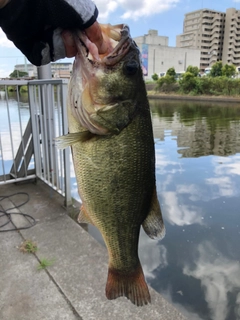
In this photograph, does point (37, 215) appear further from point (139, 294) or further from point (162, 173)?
point (162, 173)

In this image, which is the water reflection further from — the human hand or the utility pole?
the utility pole

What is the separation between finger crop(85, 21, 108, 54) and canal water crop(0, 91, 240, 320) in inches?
92.5

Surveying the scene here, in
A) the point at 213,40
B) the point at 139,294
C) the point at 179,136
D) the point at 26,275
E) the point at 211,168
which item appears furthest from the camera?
the point at 213,40

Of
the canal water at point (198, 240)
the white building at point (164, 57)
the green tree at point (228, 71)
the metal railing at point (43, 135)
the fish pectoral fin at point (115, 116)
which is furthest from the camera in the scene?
the white building at point (164, 57)

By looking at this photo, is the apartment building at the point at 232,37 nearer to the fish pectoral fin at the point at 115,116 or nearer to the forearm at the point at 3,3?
the fish pectoral fin at the point at 115,116

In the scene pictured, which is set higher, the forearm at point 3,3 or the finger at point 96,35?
the forearm at point 3,3

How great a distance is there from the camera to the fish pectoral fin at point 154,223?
4.71 ft

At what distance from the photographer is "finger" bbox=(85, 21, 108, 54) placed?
1.06 m

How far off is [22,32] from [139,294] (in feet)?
4.39

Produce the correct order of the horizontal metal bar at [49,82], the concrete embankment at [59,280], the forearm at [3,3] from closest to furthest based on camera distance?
the forearm at [3,3], the concrete embankment at [59,280], the horizontal metal bar at [49,82]

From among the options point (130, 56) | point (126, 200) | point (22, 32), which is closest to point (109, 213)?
point (126, 200)

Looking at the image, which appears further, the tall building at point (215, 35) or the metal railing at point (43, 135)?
the tall building at point (215, 35)

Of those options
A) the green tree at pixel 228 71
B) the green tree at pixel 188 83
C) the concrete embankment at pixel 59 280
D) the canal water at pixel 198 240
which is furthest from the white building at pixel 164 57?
the concrete embankment at pixel 59 280

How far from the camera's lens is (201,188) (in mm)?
5375
